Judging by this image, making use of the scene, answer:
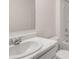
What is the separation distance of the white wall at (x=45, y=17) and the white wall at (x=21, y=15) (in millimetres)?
99

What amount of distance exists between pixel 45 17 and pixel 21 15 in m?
0.42

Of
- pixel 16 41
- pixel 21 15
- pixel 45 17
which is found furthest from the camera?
pixel 45 17

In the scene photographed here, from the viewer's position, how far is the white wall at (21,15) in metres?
1.36

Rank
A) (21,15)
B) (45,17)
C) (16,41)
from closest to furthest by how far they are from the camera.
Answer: (16,41) → (21,15) → (45,17)

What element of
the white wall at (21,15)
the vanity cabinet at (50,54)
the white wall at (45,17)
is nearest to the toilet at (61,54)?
the vanity cabinet at (50,54)

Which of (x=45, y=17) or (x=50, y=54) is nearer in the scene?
(x=50, y=54)

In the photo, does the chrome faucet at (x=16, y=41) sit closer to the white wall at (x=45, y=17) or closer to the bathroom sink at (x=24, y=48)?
the bathroom sink at (x=24, y=48)

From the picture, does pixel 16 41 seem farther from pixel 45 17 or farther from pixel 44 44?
pixel 45 17

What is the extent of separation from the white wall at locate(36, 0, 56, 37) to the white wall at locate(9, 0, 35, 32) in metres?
0.10

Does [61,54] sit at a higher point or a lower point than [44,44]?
lower

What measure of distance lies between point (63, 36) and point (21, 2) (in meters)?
0.89

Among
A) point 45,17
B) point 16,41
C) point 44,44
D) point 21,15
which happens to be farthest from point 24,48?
point 45,17

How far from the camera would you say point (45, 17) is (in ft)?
5.24

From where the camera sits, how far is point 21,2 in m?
1.46
